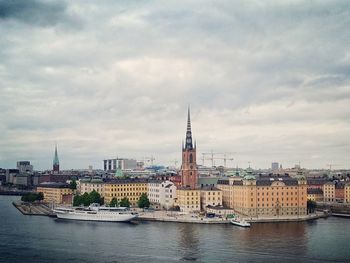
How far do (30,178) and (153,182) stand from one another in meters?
61.0

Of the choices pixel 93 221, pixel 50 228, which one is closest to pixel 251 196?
pixel 93 221

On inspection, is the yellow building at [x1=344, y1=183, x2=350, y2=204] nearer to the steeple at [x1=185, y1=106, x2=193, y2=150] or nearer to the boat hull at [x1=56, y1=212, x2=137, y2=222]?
the steeple at [x1=185, y1=106, x2=193, y2=150]

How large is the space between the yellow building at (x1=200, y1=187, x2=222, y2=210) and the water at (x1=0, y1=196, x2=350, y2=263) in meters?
10.9

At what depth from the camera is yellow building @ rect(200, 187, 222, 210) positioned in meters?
58.2

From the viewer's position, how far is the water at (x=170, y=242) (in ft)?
104

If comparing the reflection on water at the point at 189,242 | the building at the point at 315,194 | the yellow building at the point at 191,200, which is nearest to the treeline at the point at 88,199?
the yellow building at the point at 191,200

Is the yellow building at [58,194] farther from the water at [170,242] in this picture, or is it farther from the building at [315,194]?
the building at [315,194]

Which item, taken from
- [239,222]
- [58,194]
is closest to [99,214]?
[239,222]

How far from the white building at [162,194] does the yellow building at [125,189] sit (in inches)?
85.2

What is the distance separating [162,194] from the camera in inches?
2486

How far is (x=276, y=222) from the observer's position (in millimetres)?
48906

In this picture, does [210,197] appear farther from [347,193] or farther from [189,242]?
[189,242]

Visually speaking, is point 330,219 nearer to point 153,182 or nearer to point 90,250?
point 153,182

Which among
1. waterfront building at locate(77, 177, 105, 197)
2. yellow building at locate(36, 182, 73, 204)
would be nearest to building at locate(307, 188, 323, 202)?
waterfront building at locate(77, 177, 105, 197)
